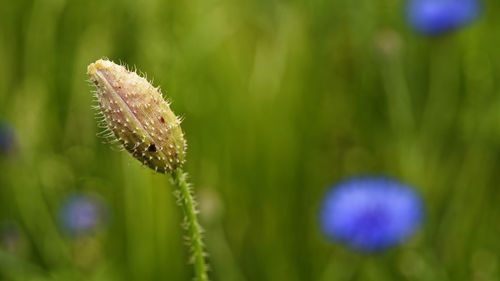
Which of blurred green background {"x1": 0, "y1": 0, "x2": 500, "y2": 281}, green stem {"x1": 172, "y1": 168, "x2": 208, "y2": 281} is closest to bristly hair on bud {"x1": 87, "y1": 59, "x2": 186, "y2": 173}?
green stem {"x1": 172, "y1": 168, "x2": 208, "y2": 281}

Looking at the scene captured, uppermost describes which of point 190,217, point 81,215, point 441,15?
point 441,15

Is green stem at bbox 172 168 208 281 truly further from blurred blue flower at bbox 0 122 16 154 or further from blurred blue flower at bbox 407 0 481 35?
blurred blue flower at bbox 407 0 481 35

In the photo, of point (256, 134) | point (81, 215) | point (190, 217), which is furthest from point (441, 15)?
point (190, 217)

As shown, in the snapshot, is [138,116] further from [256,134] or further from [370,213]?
[256,134]

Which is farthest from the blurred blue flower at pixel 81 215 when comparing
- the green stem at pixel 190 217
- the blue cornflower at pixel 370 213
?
the green stem at pixel 190 217

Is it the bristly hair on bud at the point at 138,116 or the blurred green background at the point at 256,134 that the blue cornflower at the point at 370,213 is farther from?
the bristly hair on bud at the point at 138,116

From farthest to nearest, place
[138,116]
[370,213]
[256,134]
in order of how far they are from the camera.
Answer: [256,134], [370,213], [138,116]
